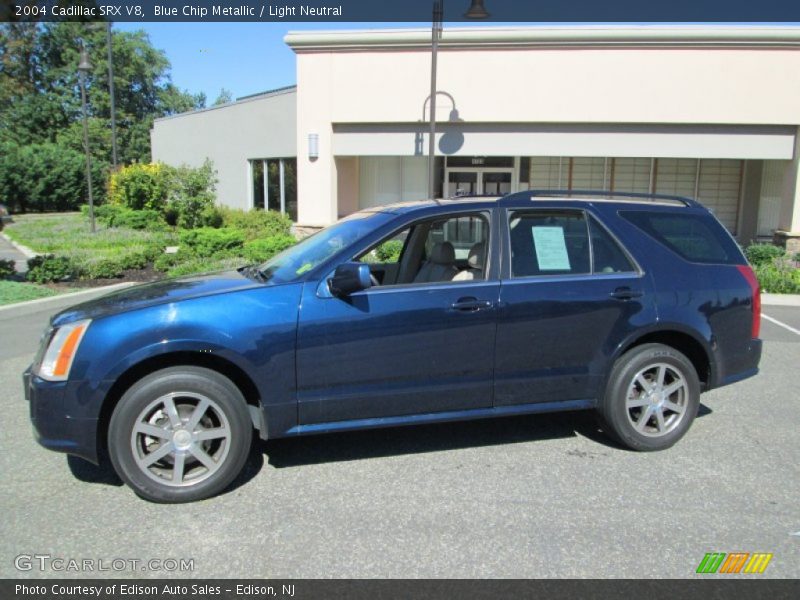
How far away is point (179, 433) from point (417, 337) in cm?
153

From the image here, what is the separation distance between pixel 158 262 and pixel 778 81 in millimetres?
15241

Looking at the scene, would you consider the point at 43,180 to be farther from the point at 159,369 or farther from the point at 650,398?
the point at 650,398

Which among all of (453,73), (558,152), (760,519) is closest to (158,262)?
(453,73)

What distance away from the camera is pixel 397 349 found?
398 cm

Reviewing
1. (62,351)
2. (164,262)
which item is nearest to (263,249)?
(164,262)

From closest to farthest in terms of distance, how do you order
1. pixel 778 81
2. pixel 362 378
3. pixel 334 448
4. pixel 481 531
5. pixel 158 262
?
pixel 481 531, pixel 362 378, pixel 334 448, pixel 158 262, pixel 778 81

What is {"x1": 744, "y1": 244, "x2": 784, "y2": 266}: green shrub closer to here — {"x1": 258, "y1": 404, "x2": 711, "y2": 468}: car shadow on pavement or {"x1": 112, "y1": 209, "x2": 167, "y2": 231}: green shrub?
{"x1": 258, "y1": 404, "x2": 711, "y2": 468}: car shadow on pavement

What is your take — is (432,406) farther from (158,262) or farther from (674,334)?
(158,262)

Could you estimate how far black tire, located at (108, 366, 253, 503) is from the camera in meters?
3.62

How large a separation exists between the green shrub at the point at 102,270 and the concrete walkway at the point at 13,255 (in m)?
2.26

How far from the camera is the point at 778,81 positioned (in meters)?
15.7

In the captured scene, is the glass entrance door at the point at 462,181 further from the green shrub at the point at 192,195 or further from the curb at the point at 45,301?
the curb at the point at 45,301

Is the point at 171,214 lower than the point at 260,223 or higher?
higher

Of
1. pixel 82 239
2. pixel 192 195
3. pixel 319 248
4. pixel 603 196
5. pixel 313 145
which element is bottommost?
pixel 82 239
